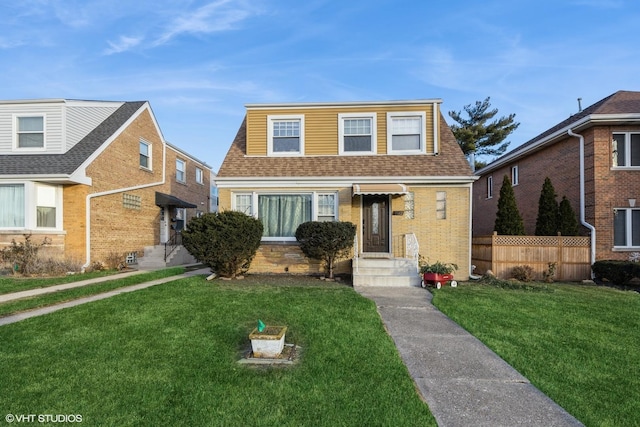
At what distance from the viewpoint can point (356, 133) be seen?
12.8 m

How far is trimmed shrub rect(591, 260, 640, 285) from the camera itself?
35.3ft

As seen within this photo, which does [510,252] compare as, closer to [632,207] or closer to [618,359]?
[632,207]

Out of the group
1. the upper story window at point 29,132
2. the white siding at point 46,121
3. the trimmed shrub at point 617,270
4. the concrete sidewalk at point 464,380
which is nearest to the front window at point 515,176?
the trimmed shrub at point 617,270

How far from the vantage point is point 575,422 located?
10.3ft

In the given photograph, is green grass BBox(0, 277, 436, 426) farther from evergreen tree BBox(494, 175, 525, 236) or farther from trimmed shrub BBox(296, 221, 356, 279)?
evergreen tree BBox(494, 175, 525, 236)

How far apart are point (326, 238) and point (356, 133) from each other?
4658 mm

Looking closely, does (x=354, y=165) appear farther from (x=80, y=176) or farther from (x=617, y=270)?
(x=80, y=176)

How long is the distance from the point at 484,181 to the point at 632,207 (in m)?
9.80

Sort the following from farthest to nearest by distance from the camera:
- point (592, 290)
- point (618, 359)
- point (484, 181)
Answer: point (484, 181), point (592, 290), point (618, 359)

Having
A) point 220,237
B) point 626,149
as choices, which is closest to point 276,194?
point 220,237

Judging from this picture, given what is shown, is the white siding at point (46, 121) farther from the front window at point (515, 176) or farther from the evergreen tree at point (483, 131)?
the evergreen tree at point (483, 131)

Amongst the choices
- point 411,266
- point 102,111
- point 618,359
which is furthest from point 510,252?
point 102,111

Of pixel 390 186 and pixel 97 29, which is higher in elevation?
pixel 97 29

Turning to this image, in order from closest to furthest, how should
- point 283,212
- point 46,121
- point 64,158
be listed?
point 283,212, point 64,158, point 46,121
